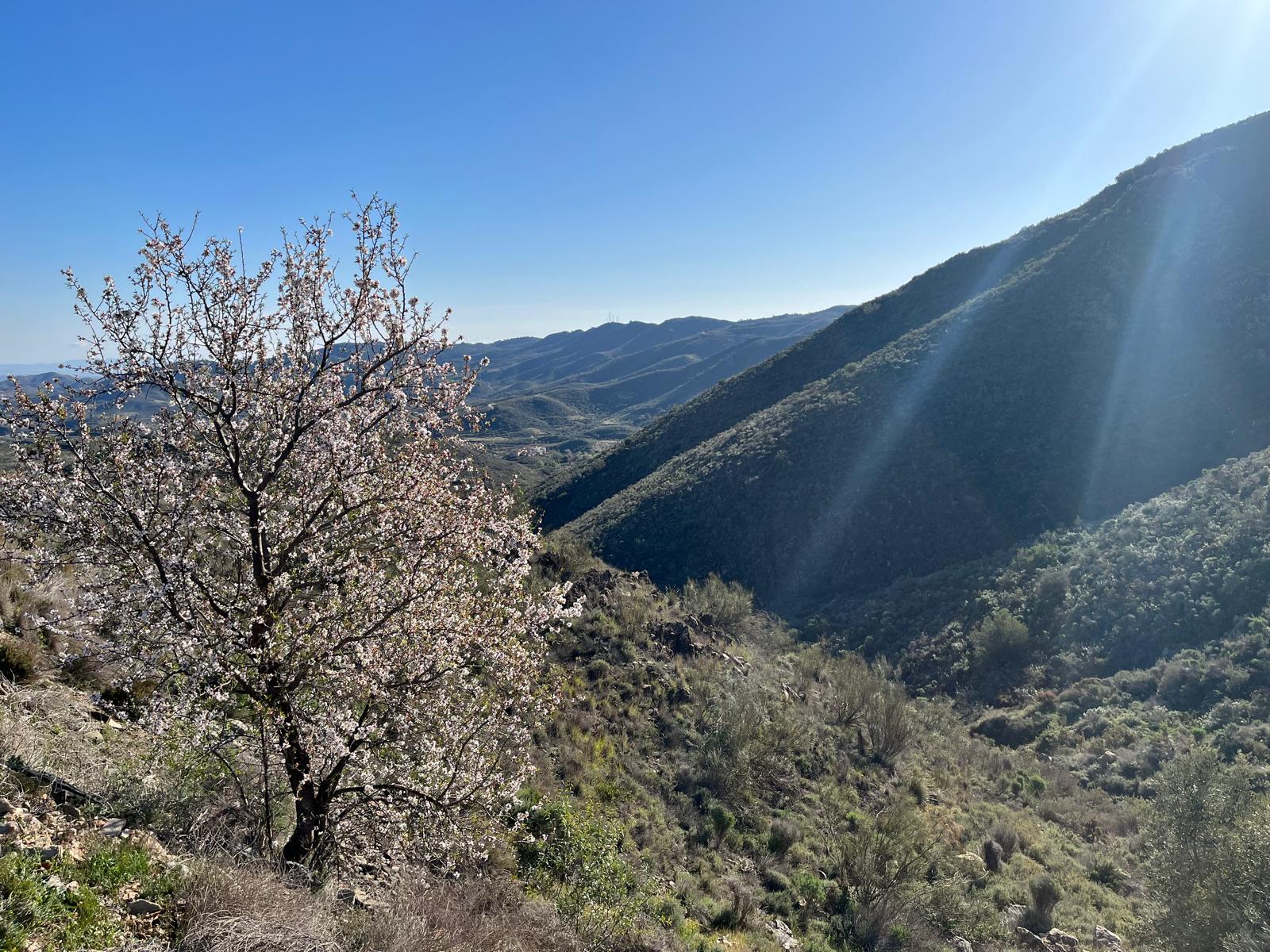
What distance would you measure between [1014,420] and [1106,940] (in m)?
34.7

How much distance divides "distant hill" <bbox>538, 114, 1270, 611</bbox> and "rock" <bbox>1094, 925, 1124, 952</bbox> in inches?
952

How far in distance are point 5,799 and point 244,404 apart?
3.07m

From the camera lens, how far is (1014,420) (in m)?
38.0

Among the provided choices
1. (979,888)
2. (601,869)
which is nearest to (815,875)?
(979,888)

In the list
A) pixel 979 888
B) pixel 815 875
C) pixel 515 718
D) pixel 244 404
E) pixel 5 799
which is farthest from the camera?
pixel 979 888

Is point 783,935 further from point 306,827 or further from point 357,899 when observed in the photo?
point 306,827

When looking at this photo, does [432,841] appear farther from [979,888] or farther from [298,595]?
[979,888]

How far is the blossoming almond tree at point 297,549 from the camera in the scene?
4184 millimetres

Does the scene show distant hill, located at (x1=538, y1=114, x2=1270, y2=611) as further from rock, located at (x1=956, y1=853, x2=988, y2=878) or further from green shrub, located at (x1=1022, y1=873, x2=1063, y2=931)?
green shrub, located at (x1=1022, y1=873, x2=1063, y2=931)

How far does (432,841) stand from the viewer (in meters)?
5.08

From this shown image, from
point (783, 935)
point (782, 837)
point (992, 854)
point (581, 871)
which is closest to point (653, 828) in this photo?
point (783, 935)

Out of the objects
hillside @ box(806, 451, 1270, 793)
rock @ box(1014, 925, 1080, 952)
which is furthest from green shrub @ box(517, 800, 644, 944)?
hillside @ box(806, 451, 1270, 793)

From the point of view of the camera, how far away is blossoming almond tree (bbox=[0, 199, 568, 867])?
418 cm

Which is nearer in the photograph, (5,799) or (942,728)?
(5,799)
